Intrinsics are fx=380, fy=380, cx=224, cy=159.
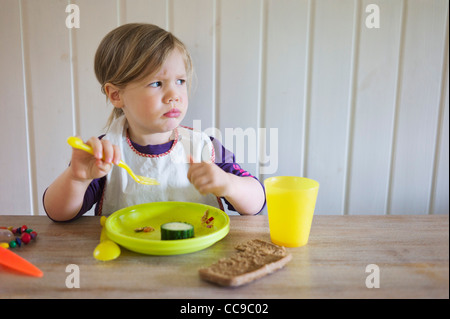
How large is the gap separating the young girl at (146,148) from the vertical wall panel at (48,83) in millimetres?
249

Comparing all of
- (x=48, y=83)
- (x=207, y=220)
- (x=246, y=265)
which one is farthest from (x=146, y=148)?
(x=246, y=265)

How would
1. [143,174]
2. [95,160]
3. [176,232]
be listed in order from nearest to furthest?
[176,232] < [95,160] < [143,174]

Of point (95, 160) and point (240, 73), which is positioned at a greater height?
point (240, 73)

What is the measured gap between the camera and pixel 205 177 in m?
0.76

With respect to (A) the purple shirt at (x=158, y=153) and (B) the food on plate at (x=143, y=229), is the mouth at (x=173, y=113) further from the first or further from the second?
(B) the food on plate at (x=143, y=229)

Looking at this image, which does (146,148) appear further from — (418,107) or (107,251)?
(418,107)

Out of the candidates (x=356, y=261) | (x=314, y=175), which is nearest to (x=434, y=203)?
(x=314, y=175)

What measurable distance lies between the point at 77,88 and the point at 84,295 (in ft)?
3.04

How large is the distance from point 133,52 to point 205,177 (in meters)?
0.42

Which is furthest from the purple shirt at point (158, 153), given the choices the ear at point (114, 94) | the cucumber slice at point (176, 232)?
the cucumber slice at point (176, 232)

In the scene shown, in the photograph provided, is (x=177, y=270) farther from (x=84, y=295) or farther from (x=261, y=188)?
(x=261, y=188)

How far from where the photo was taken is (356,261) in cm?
64
